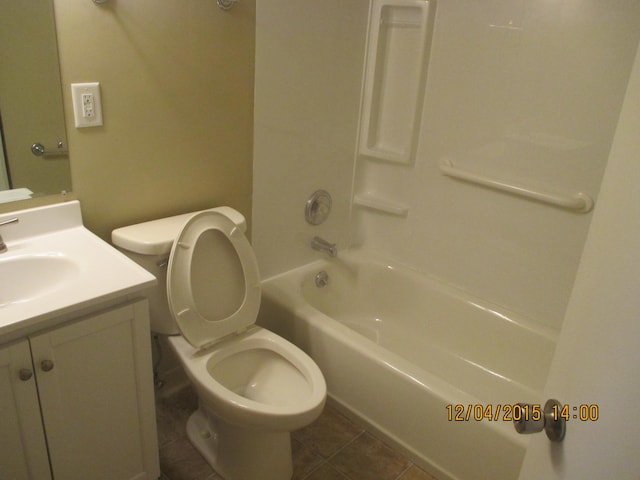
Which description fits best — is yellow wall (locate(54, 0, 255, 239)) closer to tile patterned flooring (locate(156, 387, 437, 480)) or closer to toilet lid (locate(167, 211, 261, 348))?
toilet lid (locate(167, 211, 261, 348))

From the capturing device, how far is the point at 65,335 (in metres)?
1.16

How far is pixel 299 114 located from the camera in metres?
2.06

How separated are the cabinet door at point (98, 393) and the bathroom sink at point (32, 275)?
0.64 feet

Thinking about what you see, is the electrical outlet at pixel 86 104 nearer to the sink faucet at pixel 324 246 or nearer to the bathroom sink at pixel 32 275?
the bathroom sink at pixel 32 275

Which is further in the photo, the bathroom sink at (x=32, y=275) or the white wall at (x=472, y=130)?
the white wall at (x=472, y=130)

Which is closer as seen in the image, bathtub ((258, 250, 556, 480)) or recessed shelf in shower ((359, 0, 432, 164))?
bathtub ((258, 250, 556, 480))

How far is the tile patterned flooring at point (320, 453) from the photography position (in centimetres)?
174

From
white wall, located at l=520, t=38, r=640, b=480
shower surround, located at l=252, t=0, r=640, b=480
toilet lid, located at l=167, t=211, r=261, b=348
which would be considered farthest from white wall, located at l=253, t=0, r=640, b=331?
white wall, located at l=520, t=38, r=640, b=480

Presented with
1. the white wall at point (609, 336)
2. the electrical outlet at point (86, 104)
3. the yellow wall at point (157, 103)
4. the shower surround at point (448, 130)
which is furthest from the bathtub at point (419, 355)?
the electrical outlet at point (86, 104)

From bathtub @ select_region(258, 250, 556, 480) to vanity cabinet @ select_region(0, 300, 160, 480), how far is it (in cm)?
77

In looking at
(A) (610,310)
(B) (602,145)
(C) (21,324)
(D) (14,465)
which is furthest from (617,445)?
→ (B) (602,145)

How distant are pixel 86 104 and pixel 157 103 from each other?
0.76 feet

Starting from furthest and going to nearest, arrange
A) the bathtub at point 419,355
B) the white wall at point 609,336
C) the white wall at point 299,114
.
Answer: the white wall at point 299,114
the bathtub at point 419,355
the white wall at point 609,336

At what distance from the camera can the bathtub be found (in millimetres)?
1606
